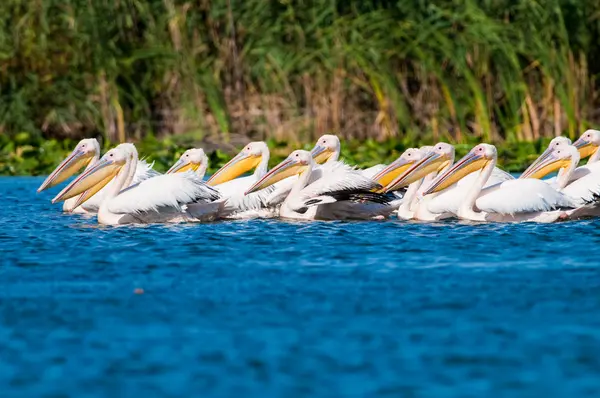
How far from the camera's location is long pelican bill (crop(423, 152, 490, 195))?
9430mm

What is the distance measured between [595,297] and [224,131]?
982 cm

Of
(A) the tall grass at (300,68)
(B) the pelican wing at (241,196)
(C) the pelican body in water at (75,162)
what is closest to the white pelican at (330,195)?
(B) the pelican wing at (241,196)

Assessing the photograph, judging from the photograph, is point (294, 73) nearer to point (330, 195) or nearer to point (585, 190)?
point (330, 195)

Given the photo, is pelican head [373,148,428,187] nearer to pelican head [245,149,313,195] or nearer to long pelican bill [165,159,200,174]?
pelican head [245,149,313,195]

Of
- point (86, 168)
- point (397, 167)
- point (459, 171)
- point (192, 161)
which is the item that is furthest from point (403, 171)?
point (86, 168)

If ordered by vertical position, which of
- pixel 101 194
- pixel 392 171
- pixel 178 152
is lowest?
pixel 178 152

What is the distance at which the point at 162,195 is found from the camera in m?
9.00

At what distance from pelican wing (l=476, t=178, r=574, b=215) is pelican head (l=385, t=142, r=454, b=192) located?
0.98m

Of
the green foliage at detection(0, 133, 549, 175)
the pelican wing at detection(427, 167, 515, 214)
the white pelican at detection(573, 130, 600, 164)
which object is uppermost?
the white pelican at detection(573, 130, 600, 164)

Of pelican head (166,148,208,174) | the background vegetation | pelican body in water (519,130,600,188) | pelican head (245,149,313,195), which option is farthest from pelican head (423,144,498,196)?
the background vegetation

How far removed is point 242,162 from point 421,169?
1.62 metres

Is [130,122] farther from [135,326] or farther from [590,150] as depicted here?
[135,326]

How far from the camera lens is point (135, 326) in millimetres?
5359

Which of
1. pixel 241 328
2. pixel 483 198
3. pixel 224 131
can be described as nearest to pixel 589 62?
pixel 224 131
